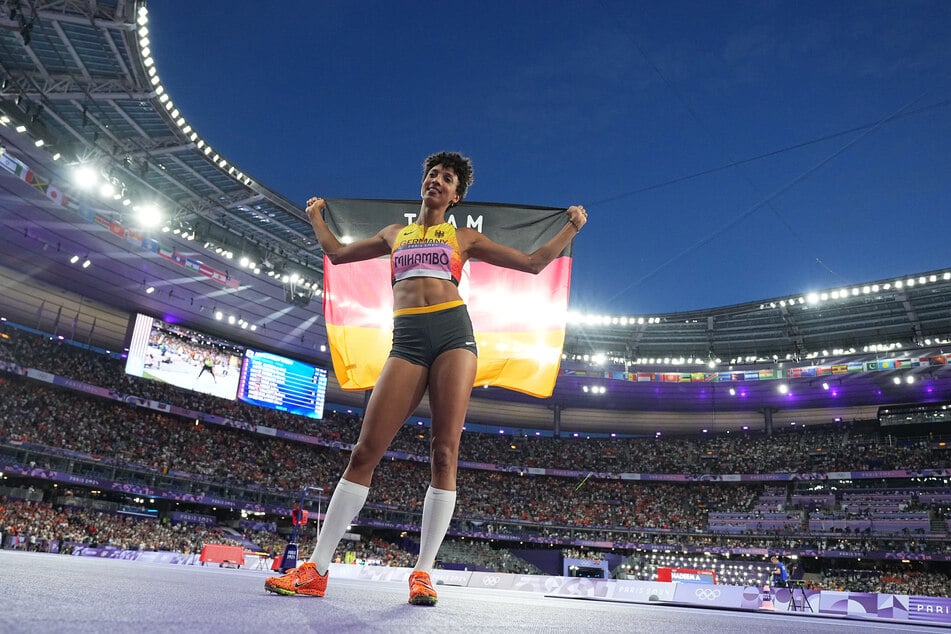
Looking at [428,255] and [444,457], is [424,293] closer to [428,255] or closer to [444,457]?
[428,255]

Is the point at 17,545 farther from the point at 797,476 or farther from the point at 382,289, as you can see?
the point at 797,476

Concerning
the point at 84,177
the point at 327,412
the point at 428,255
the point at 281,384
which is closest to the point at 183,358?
the point at 281,384

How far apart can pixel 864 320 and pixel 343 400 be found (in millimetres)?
32464

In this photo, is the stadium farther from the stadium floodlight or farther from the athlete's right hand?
the athlete's right hand

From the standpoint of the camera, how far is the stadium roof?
1900cm

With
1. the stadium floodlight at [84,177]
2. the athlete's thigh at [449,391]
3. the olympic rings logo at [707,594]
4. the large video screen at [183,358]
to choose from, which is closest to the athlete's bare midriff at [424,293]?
the athlete's thigh at [449,391]

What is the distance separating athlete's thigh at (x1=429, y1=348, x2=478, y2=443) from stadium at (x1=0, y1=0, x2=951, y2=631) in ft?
54.5

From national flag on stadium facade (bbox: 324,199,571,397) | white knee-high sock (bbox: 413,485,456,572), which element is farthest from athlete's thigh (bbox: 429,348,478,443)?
national flag on stadium facade (bbox: 324,199,571,397)

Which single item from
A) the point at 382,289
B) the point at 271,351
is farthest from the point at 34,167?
the point at 382,289

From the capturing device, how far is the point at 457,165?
4191mm

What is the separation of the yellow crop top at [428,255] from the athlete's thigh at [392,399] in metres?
0.55

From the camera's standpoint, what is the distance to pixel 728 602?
56.9 ft

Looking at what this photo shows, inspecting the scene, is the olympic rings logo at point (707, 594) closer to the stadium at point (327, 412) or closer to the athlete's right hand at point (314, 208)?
the stadium at point (327, 412)

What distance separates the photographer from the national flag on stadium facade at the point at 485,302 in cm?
546
